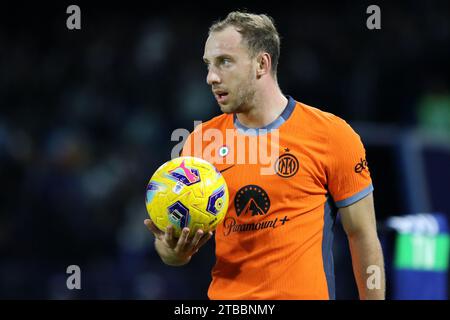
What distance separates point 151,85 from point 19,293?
395cm

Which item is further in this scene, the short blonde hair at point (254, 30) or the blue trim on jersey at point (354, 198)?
the short blonde hair at point (254, 30)

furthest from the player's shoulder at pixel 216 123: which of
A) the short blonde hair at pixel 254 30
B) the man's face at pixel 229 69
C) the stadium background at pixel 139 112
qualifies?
the stadium background at pixel 139 112

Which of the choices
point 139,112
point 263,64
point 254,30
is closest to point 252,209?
point 263,64

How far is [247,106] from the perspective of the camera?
4.13 metres

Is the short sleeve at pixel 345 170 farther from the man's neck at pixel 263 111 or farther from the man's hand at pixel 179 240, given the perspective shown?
the man's hand at pixel 179 240

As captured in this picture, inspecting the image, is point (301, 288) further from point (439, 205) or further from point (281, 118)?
point (439, 205)

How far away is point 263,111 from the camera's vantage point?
417 cm

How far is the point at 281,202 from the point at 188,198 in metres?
0.45

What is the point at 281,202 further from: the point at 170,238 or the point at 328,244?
the point at 170,238

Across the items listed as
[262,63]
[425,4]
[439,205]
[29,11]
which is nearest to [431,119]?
[425,4]

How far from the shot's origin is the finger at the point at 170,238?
3789mm

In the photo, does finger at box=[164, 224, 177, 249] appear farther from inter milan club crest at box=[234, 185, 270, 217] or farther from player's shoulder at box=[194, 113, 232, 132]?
player's shoulder at box=[194, 113, 232, 132]

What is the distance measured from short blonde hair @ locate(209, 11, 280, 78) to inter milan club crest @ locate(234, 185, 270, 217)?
658 millimetres

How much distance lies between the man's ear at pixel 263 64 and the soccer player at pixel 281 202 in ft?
0.03
